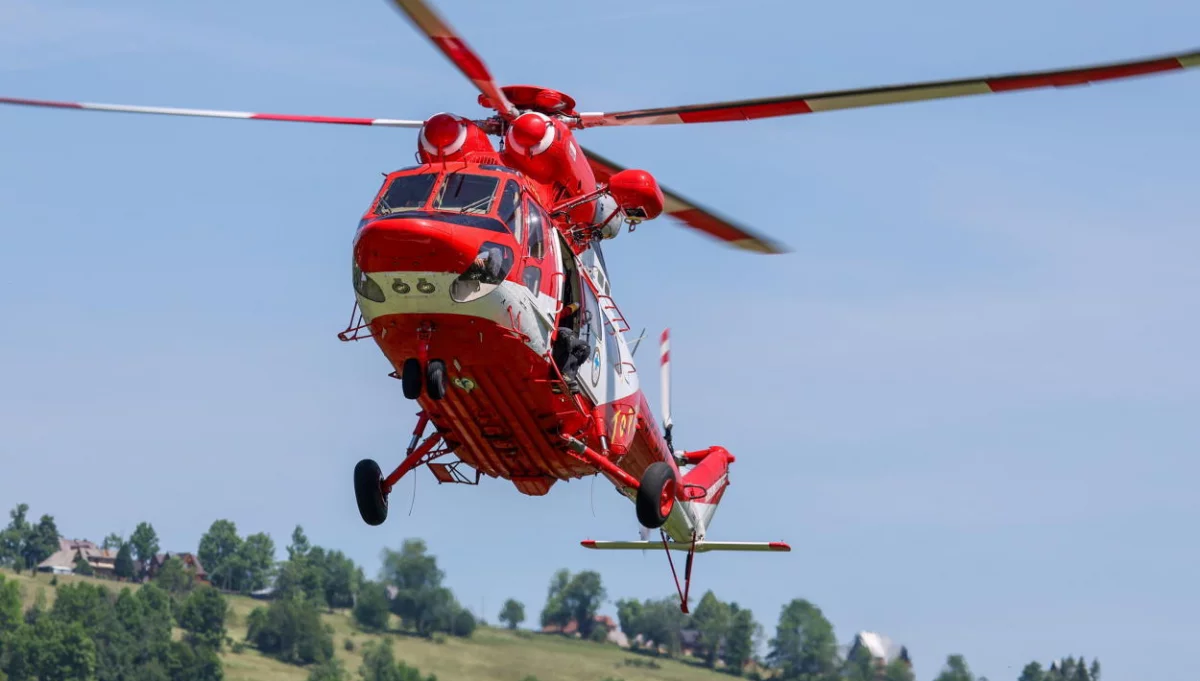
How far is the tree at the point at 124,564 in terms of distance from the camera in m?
123

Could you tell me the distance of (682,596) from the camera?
27.0 metres

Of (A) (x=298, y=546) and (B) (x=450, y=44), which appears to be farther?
(A) (x=298, y=546)

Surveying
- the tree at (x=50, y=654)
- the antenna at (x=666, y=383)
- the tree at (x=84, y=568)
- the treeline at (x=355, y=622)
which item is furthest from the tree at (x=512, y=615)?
the antenna at (x=666, y=383)

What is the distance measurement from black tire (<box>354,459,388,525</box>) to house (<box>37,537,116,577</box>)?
356 feet

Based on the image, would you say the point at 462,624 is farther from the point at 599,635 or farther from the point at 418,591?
the point at 599,635

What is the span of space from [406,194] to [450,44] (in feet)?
8.66

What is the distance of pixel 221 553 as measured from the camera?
132000 mm

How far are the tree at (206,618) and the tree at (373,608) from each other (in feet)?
24.7

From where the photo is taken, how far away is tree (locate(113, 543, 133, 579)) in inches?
4829

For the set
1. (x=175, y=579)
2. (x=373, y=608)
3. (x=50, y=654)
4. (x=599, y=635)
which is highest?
(x=175, y=579)

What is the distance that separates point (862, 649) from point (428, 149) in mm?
49971

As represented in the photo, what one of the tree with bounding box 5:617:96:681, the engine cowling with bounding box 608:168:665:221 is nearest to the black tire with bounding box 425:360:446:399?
the engine cowling with bounding box 608:168:665:221

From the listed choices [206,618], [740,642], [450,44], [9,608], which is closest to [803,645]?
[740,642]

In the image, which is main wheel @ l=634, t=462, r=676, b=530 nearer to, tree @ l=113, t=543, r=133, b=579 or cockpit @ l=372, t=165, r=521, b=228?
cockpit @ l=372, t=165, r=521, b=228
